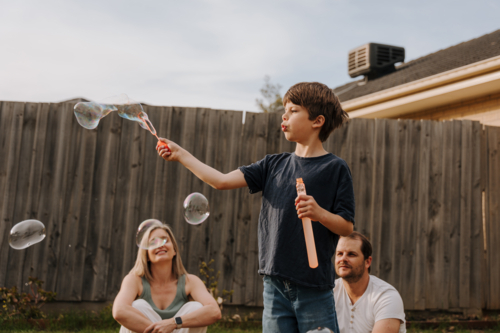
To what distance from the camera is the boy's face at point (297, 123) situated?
2.11 m

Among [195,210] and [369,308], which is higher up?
[195,210]

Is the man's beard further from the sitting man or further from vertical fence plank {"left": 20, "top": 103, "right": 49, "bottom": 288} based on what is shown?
vertical fence plank {"left": 20, "top": 103, "right": 49, "bottom": 288}

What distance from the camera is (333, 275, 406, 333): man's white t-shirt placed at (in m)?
2.88

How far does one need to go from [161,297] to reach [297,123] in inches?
81.0

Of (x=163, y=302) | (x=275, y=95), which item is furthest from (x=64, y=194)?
(x=275, y=95)

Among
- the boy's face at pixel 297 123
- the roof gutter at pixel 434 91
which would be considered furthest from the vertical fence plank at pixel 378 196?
the boy's face at pixel 297 123

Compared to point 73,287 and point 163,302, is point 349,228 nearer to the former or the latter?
point 163,302

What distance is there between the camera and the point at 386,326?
283cm

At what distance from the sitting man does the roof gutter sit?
432 cm

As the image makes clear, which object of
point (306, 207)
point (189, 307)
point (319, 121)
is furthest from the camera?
point (189, 307)

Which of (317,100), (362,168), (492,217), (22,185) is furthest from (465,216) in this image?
(22,185)

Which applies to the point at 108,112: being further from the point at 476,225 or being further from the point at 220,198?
the point at 476,225

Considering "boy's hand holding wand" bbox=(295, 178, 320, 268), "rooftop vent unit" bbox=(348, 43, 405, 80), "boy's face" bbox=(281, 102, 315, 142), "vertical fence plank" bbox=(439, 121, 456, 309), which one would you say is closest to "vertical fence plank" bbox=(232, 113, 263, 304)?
"vertical fence plank" bbox=(439, 121, 456, 309)

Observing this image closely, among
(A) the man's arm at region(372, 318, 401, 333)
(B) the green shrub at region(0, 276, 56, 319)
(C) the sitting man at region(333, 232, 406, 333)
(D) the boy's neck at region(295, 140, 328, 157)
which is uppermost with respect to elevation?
(D) the boy's neck at region(295, 140, 328, 157)
